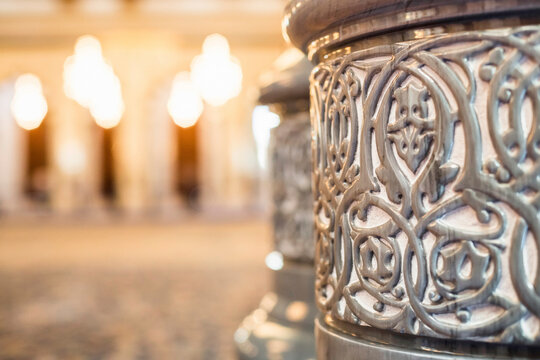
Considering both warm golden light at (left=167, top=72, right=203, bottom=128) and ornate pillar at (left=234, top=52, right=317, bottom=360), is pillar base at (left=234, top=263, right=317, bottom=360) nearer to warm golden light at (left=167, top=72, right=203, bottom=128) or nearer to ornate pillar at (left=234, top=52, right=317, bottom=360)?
ornate pillar at (left=234, top=52, right=317, bottom=360)

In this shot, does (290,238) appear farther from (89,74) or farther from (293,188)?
(89,74)

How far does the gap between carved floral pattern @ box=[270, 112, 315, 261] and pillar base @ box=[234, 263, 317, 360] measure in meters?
0.05

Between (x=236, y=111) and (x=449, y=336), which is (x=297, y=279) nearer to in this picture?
(x=449, y=336)

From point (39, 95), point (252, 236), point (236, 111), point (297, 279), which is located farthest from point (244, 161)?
point (297, 279)

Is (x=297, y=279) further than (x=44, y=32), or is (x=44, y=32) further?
(x=44, y=32)

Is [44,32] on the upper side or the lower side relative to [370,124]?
upper

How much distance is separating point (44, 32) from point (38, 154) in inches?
248

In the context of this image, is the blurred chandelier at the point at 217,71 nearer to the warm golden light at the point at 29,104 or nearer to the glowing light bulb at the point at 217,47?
the glowing light bulb at the point at 217,47

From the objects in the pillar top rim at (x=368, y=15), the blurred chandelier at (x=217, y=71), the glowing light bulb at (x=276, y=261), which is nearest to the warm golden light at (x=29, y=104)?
the blurred chandelier at (x=217, y=71)

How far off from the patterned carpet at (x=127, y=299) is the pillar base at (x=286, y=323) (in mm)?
415

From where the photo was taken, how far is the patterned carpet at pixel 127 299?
1.95 meters

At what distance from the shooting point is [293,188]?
1.41m

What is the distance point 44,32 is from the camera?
13.6m

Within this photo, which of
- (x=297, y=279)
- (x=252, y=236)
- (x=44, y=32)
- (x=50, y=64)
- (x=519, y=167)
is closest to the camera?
(x=519, y=167)
